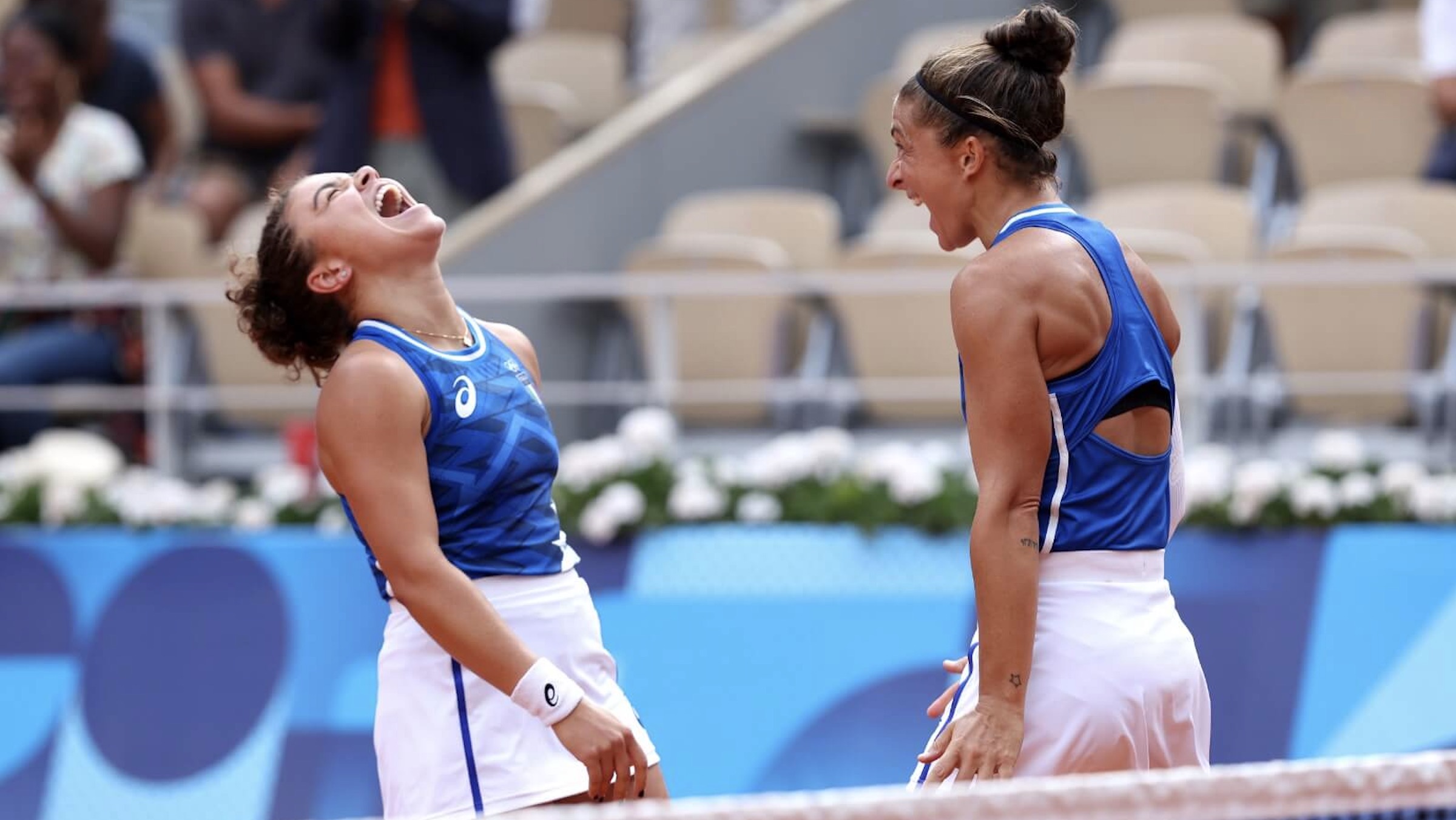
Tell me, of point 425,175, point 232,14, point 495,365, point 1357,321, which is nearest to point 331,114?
point 425,175

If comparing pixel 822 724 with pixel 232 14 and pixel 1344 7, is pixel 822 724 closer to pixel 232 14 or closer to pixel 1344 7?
pixel 232 14

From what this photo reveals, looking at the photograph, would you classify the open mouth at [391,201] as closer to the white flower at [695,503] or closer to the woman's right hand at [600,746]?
the woman's right hand at [600,746]

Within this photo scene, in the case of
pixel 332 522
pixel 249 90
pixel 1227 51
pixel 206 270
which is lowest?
pixel 332 522

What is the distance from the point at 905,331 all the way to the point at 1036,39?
380 centimetres

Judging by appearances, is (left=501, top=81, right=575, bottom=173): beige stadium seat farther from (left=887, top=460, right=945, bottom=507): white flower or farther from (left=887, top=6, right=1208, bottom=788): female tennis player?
(left=887, top=6, right=1208, bottom=788): female tennis player

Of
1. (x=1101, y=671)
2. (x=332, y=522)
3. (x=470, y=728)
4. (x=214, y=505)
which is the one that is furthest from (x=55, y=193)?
(x=1101, y=671)

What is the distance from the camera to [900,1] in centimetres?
969

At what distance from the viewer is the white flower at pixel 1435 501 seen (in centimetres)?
552

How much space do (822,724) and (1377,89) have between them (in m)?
3.86

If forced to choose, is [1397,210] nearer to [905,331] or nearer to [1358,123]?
[1358,123]

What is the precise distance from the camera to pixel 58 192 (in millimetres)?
7535

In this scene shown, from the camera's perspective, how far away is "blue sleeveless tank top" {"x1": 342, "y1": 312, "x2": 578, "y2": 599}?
3.22 metres

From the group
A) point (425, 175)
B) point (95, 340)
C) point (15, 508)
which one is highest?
point (425, 175)

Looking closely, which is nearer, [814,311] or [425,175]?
[814,311]
